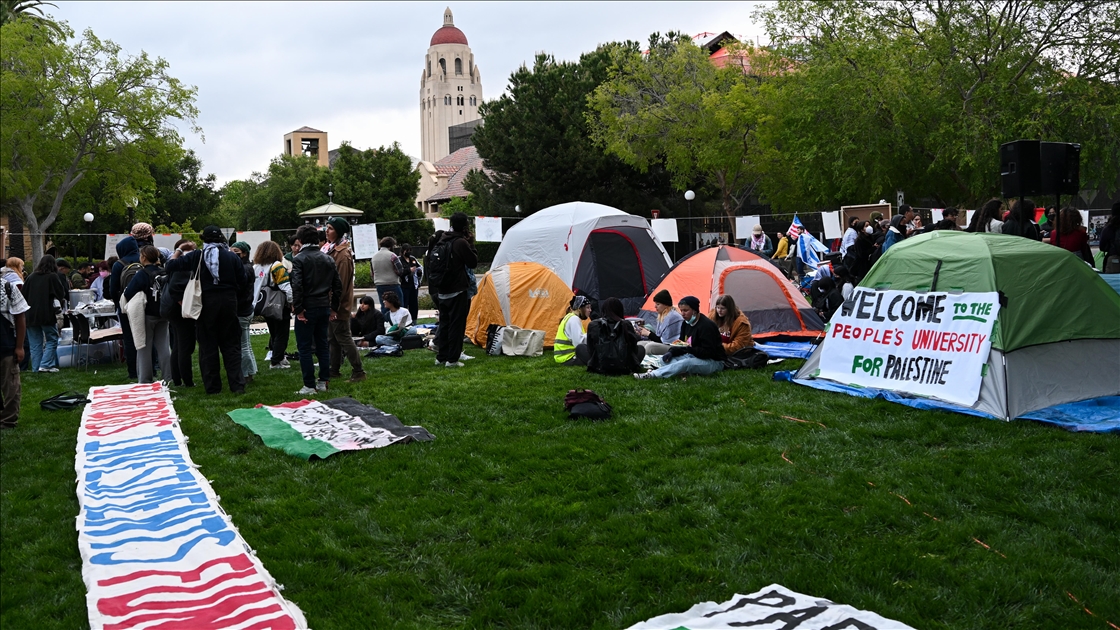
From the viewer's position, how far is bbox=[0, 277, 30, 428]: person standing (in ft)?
22.3

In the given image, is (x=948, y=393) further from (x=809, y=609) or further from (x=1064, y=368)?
(x=809, y=609)

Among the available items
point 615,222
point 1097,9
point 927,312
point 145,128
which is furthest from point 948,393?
point 145,128

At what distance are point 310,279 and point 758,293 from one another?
6301 mm

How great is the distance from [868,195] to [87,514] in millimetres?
26268

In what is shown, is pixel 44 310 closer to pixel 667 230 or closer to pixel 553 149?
pixel 667 230

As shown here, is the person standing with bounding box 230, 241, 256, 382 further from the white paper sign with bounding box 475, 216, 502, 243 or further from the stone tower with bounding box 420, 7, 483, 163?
the stone tower with bounding box 420, 7, 483, 163

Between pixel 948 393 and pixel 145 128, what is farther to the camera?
pixel 145 128

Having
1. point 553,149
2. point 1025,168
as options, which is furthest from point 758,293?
point 553,149

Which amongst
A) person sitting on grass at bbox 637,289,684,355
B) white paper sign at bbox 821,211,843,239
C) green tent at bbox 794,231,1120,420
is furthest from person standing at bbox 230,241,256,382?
white paper sign at bbox 821,211,843,239

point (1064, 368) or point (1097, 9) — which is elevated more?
point (1097, 9)

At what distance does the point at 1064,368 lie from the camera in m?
7.23

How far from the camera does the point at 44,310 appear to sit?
10523mm

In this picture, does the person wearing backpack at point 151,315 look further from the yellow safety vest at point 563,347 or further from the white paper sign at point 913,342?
the white paper sign at point 913,342

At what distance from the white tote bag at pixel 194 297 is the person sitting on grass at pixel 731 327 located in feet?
18.4
